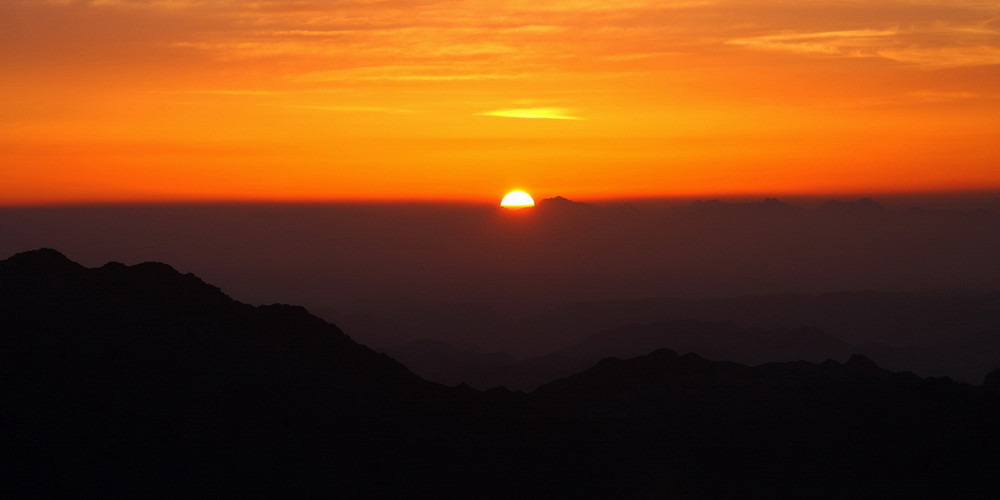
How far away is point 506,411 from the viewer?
50.5 m

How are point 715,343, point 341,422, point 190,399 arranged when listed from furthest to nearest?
point 715,343 → point 341,422 → point 190,399

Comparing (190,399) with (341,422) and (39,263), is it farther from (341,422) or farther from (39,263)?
(39,263)

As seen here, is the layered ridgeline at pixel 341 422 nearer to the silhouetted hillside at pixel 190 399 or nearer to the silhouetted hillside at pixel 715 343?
the silhouetted hillside at pixel 190 399

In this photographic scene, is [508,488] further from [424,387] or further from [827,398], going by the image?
[827,398]

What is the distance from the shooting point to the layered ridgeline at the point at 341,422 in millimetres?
40500

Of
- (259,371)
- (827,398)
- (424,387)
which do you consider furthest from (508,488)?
(827,398)

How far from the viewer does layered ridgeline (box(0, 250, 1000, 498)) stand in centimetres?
4050

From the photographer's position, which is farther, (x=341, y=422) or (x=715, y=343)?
(x=715, y=343)

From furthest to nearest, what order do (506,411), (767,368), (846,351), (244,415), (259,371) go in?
(846,351)
(767,368)
(506,411)
(259,371)
(244,415)

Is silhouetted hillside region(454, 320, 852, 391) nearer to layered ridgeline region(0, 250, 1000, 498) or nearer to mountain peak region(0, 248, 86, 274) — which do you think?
layered ridgeline region(0, 250, 1000, 498)

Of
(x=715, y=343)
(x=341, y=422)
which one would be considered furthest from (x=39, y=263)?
(x=715, y=343)

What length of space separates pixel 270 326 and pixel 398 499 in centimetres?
1525

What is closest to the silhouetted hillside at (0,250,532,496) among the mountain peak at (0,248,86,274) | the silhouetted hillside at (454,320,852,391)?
the mountain peak at (0,248,86,274)

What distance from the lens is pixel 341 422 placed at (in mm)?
45062
